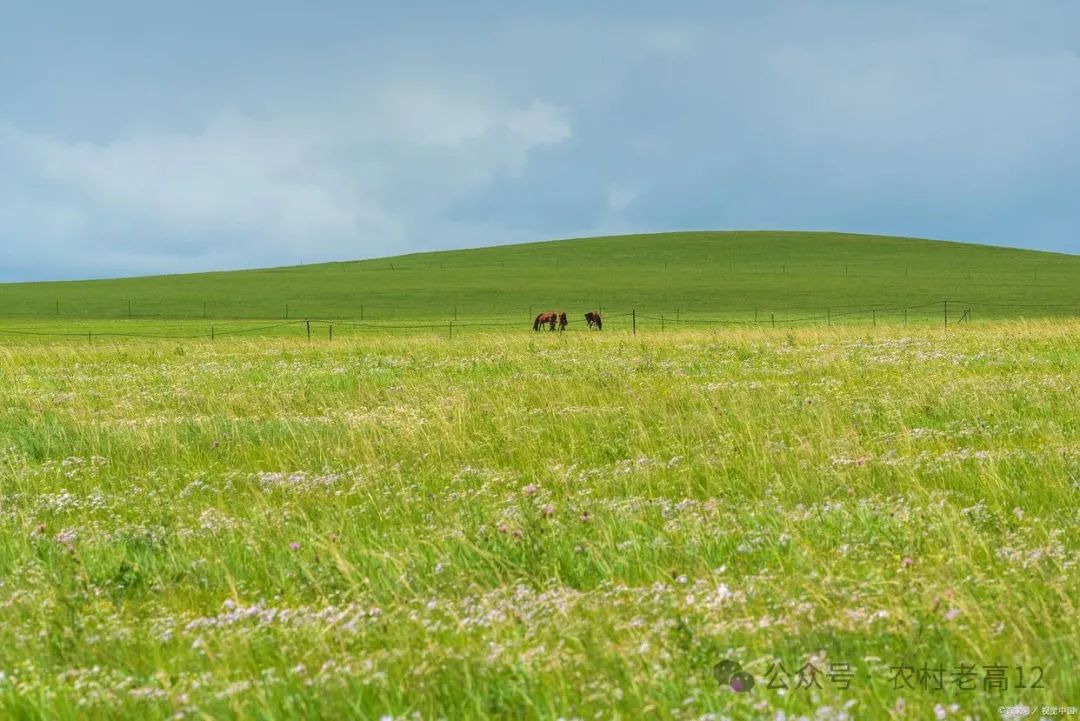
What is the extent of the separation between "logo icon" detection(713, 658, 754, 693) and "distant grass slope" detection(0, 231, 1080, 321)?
7015cm

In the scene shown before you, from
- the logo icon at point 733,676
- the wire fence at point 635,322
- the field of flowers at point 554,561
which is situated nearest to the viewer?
the logo icon at point 733,676

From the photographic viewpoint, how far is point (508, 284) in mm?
106688

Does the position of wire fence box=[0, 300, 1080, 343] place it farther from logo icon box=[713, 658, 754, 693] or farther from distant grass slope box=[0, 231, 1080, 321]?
logo icon box=[713, 658, 754, 693]

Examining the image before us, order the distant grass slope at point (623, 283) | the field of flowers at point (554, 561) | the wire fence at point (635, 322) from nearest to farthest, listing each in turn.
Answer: the field of flowers at point (554, 561) < the wire fence at point (635, 322) < the distant grass slope at point (623, 283)

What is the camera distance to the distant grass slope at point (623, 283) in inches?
3438

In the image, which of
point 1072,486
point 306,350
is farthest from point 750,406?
point 306,350

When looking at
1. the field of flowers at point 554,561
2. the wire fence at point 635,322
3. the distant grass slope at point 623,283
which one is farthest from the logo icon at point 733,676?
the distant grass slope at point 623,283

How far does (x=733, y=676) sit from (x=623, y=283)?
3960 inches

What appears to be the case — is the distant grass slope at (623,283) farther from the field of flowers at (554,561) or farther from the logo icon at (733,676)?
the logo icon at (733,676)

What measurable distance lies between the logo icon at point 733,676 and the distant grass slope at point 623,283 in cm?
7015

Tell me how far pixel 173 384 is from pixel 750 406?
13.0 meters

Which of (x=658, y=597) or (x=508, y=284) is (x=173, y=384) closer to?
(x=658, y=597)

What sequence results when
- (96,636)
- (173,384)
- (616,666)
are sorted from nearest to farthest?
(616,666) < (96,636) < (173,384)

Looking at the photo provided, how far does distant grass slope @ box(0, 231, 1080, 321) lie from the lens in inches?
3438
